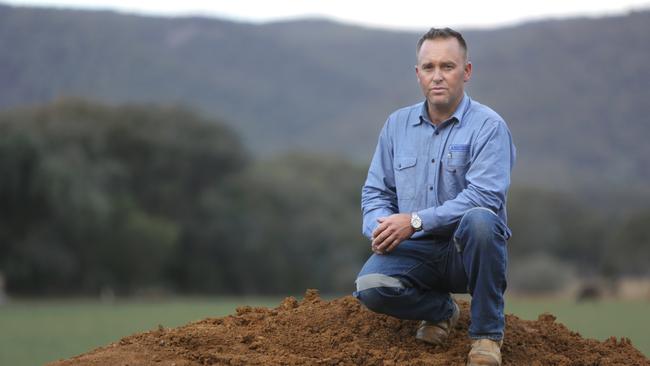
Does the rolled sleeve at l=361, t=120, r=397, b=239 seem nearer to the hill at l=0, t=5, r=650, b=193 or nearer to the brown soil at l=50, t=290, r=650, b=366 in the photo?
the brown soil at l=50, t=290, r=650, b=366

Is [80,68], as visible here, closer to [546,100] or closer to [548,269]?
[546,100]

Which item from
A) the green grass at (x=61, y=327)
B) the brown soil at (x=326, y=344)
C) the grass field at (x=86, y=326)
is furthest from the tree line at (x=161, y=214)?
the brown soil at (x=326, y=344)

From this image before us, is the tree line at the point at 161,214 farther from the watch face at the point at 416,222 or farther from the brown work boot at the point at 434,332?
the watch face at the point at 416,222

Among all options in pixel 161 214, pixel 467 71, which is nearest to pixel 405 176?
pixel 467 71

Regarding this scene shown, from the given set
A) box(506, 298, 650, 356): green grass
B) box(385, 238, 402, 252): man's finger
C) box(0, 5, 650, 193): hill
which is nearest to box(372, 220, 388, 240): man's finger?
box(385, 238, 402, 252): man's finger

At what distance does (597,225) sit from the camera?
278 feet

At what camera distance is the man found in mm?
6508

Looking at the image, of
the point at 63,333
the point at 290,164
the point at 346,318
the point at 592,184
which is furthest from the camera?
the point at 592,184

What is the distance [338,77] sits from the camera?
15775 cm

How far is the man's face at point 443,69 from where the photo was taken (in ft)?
22.2

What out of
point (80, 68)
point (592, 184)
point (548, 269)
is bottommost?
point (548, 269)

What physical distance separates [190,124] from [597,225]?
39.9m

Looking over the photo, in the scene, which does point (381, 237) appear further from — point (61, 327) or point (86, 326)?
point (86, 326)

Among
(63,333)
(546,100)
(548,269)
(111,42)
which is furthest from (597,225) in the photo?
(111,42)
